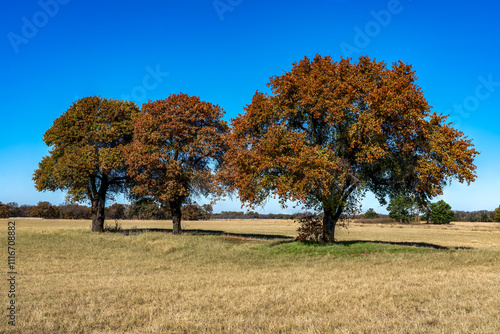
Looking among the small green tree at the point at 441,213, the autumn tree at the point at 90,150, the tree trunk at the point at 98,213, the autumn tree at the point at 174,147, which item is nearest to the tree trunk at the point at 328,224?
the autumn tree at the point at 174,147

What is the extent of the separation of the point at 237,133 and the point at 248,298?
615 inches

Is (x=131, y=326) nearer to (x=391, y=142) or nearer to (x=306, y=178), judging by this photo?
(x=306, y=178)

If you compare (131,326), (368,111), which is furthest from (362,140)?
(131,326)

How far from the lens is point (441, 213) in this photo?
124000 millimetres

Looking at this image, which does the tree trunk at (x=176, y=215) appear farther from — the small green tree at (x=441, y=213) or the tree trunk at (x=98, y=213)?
the small green tree at (x=441, y=213)

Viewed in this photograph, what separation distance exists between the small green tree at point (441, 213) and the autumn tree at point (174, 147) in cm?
10204

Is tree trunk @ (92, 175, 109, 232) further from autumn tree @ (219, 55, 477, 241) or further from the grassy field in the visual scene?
autumn tree @ (219, 55, 477, 241)

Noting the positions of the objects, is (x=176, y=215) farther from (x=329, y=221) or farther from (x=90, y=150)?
(x=329, y=221)

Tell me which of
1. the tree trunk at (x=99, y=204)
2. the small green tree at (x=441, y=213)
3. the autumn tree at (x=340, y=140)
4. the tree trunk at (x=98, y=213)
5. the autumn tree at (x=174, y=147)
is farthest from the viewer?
the small green tree at (x=441, y=213)

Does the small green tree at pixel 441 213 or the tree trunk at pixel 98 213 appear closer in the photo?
the tree trunk at pixel 98 213

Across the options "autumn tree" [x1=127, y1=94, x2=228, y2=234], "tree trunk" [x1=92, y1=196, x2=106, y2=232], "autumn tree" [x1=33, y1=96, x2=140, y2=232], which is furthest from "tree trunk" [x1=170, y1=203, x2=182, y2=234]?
"tree trunk" [x1=92, y1=196, x2=106, y2=232]

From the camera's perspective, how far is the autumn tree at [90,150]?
3650 centimetres

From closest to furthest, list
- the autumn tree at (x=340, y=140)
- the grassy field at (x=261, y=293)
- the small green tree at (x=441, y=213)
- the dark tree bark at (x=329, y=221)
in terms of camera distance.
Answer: the grassy field at (x=261, y=293)
the autumn tree at (x=340, y=140)
the dark tree bark at (x=329, y=221)
the small green tree at (x=441, y=213)

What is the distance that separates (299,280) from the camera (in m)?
13.5
